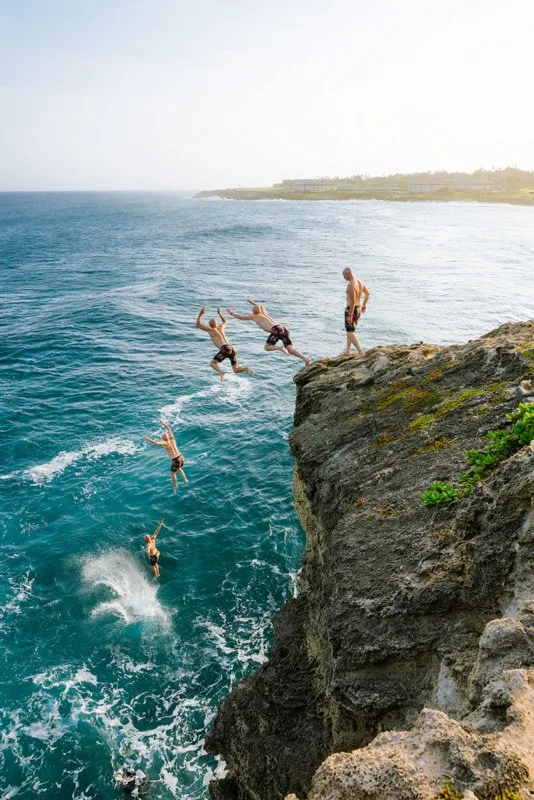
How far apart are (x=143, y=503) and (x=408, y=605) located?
59.5 feet

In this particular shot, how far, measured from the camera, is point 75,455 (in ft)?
89.9

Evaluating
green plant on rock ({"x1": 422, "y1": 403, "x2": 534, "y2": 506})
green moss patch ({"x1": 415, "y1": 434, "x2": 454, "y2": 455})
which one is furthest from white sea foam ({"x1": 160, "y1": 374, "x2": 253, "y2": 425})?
green plant on rock ({"x1": 422, "y1": 403, "x2": 534, "y2": 506})

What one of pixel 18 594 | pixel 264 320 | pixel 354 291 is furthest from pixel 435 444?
pixel 18 594

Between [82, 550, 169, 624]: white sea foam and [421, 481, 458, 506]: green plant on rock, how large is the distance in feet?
42.3

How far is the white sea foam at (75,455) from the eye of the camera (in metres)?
25.7

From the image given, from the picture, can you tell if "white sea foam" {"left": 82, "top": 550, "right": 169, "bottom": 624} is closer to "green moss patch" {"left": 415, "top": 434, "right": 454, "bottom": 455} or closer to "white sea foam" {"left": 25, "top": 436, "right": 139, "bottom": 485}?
"white sea foam" {"left": 25, "top": 436, "right": 139, "bottom": 485}

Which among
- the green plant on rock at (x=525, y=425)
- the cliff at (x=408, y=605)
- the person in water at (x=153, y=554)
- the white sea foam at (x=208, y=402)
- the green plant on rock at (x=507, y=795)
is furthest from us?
the white sea foam at (x=208, y=402)

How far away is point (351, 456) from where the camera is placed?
12.2 m

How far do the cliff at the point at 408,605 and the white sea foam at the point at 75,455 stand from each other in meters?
16.5

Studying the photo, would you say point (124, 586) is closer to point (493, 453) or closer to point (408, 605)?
point (408, 605)

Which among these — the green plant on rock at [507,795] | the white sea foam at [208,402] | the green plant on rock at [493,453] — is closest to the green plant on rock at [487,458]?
the green plant on rock at [493,453]

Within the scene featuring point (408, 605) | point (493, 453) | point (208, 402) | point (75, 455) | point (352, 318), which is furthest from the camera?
point (208, 402)

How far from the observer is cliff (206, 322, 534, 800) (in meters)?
5.15

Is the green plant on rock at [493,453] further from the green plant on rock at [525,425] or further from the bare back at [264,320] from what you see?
the bare back at [264,320]
